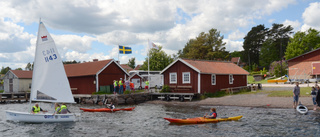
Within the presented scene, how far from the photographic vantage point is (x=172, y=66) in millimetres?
32750

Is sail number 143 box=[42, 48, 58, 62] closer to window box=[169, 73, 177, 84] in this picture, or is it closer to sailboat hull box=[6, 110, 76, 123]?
sailboat hull box=[6, 110, 76, 123]

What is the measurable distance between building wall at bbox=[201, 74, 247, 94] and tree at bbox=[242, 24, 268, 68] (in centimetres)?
4870

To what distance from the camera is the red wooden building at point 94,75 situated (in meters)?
35.9

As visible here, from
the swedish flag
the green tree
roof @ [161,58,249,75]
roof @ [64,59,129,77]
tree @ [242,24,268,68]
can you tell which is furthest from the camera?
tree @ [242,24,268,68]

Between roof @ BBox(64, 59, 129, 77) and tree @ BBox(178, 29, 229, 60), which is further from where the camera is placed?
tree @ BBox(178, 29, 229, 60)

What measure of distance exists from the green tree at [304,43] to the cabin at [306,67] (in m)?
15.0

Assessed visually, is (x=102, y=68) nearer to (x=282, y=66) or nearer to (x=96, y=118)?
(x=96, y=118)

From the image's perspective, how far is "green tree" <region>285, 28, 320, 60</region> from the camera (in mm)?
61562

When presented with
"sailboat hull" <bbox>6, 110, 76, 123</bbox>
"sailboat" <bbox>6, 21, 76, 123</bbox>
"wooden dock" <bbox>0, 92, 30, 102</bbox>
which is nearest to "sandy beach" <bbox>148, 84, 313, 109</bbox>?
"sailboat hull" <bbox>6, 110, 76, 123</bbox>

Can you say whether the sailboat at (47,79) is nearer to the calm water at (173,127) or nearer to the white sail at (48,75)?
the white sail at (48,75)

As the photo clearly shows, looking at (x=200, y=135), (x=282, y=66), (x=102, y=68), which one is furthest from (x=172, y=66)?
(x=282, y=66)

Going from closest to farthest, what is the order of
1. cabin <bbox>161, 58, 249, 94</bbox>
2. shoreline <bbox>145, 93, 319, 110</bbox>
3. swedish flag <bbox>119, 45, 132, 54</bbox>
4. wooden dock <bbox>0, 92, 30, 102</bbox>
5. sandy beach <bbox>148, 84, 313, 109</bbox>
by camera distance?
shoreline <bbox>145, 93, 319, 110</bbox>
sandy beach <bbox>148, 84, 313, 109</bbox>
cabin <bbox>161, 58, 249, 94</bbox>
swedish flag <bbox>119, 45, 132, 54</bbox>
wooden dock <bbox>0, 92, 30, 102</bbox>

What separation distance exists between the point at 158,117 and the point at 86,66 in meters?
23.2

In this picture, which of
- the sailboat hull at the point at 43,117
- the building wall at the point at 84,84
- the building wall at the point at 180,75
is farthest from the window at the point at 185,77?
the sailboat hull at the point at 43,117
